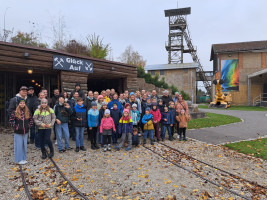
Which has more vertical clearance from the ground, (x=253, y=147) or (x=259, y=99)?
(x=259, y=99)

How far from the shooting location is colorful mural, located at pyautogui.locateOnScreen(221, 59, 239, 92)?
28570 millimetres

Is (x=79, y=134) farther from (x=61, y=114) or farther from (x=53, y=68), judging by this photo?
(x=53, y=68)

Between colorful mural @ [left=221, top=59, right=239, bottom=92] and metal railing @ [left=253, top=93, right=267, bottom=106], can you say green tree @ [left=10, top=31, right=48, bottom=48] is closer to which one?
colorful mural @ [left=221, top=59, right=239, bottom=92]

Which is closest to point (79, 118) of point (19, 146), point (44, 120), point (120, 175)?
point (44, 120)

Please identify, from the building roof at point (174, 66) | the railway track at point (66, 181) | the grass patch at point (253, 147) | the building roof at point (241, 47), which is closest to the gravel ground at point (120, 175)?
the railway track at point (66, 181)

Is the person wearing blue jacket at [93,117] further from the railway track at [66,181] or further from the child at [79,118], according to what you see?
the railway track at [66,181]

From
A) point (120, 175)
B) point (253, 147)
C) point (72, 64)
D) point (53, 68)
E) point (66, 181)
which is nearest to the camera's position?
point (66, 181)

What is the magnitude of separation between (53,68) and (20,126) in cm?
402

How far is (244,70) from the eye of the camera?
2830 cm

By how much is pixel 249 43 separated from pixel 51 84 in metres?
31.9

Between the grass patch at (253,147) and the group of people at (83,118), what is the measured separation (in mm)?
2115

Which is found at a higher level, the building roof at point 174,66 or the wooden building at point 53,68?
the building roof at point 174,66

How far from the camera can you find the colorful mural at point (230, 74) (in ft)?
93.7

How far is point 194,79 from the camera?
33.3 metres
